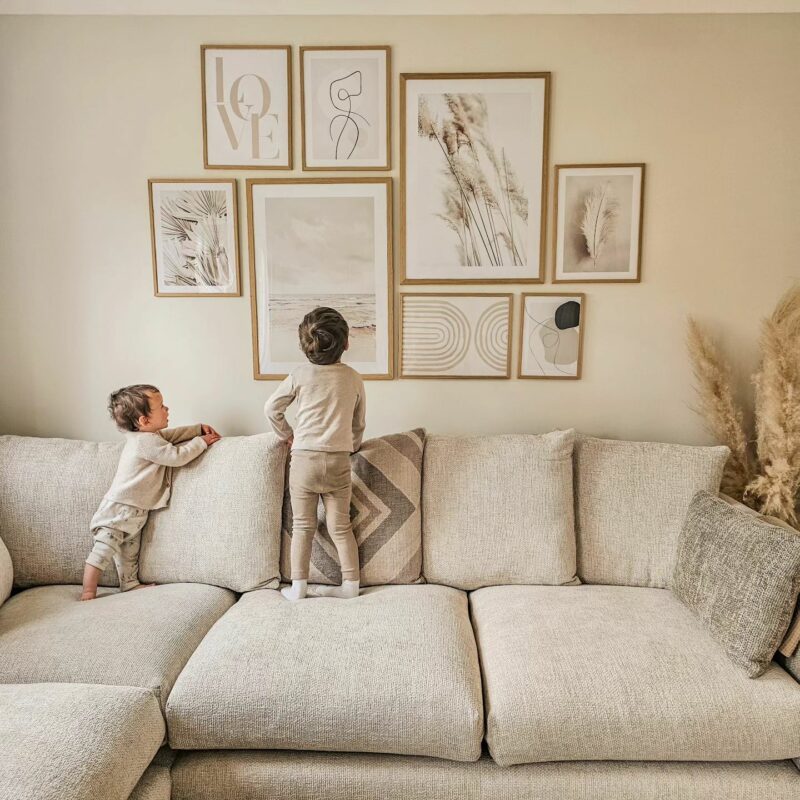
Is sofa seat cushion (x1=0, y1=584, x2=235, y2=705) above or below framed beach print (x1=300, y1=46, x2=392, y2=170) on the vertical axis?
below

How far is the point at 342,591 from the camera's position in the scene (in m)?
2.09

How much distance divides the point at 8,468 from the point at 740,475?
2.63 meters

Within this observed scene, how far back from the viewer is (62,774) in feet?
4.18

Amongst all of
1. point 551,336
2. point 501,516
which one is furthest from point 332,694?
point 551,336

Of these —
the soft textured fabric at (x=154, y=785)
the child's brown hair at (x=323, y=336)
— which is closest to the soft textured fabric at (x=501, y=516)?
the child's brown hair at (x=323, y=336)

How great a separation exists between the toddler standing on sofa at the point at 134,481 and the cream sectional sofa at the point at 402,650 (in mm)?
56

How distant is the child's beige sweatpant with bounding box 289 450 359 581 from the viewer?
6.86 ft

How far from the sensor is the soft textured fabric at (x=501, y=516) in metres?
2.15

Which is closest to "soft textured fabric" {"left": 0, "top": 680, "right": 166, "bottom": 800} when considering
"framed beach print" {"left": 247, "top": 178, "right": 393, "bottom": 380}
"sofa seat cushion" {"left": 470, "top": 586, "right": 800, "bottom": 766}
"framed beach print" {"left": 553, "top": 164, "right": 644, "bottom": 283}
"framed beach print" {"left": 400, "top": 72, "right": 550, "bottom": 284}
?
"sofa seat cushion" {"left": 470, "top": 586, "right": 800, "bottom": 766}

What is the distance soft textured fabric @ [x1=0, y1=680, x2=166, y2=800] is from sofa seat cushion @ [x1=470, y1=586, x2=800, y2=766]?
83 cm

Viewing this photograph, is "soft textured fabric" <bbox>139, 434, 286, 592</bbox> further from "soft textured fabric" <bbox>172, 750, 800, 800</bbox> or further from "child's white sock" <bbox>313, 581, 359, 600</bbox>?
"soft textured fabric" <bbox>172, 750, 800, 800</bbox>

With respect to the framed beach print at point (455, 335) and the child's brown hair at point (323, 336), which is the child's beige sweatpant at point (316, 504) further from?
the framed beach print at point (455, 335)

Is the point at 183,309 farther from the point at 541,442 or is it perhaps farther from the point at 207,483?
the point at 541,442

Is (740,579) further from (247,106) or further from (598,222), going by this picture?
(247,106)
